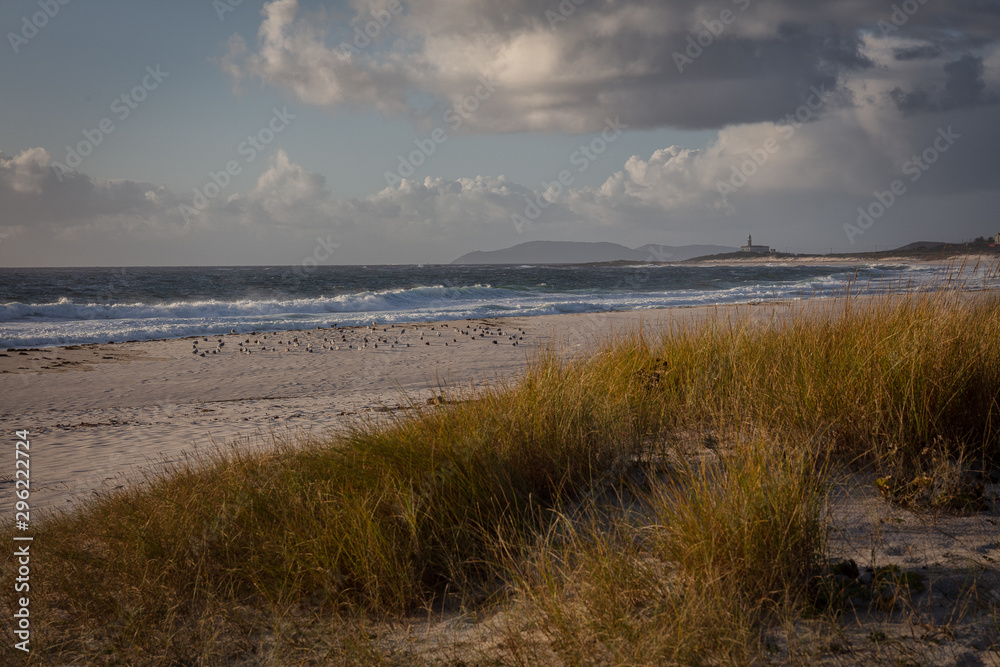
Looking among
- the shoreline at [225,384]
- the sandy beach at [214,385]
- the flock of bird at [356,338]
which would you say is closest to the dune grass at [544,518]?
the sandy beach at [214,385]

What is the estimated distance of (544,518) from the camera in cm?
328

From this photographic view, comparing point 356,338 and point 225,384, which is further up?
point 356,338

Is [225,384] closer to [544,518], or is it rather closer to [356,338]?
[356,338]

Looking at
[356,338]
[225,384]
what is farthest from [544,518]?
[356,338]

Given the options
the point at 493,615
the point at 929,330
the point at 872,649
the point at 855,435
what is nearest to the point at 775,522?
the point at 872,649

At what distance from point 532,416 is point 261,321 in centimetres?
2063

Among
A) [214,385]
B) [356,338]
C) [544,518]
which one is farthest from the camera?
[356,338]

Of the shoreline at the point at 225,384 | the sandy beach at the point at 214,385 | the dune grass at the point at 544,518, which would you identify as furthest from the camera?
the sandy beach at the point at 214,385

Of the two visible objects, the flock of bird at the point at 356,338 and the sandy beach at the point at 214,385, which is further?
the flock of bird at the point at 356,338

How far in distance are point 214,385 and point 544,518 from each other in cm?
935

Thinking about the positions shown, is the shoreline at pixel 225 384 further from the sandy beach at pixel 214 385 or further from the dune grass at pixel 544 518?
the dune grass at pixel 544 518

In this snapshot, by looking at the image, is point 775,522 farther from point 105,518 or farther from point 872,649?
point 105,518

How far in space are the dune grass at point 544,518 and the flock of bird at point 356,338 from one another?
34.5ft

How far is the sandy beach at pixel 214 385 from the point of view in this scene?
6.47m
